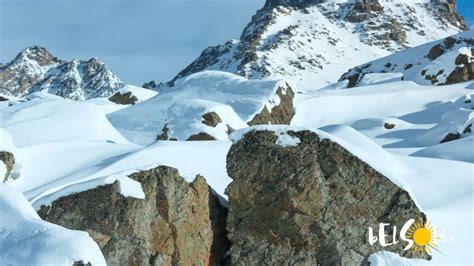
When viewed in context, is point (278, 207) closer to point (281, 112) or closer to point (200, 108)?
point (200, 108)

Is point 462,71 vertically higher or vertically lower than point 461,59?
lower

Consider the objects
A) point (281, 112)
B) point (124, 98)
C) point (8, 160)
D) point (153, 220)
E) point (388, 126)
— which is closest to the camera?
point (153, 220)

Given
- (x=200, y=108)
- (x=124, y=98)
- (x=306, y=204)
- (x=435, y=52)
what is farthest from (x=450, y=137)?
(x=435, y=52)

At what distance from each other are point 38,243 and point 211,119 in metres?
24.4

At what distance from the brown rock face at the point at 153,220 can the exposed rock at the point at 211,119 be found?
1876 centimetres

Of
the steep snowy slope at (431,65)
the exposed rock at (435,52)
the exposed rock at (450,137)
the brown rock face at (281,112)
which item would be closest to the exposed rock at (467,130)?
the exposed rock at (450,137)

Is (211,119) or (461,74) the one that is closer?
(211,119)

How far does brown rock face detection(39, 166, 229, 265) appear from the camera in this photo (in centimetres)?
1078

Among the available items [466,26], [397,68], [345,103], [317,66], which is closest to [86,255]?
[345,103]

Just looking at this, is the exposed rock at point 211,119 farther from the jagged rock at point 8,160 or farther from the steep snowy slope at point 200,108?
the jagged rock at point 8,160

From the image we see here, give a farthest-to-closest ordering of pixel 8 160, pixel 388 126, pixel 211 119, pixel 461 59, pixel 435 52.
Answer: pixel 435 52 → pixel 461 59 → pixel 388 126 → pixel 211 119 → pixel 8 160

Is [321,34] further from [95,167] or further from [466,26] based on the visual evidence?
[95,167]

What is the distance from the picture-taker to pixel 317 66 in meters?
133

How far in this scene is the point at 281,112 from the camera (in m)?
41.6
